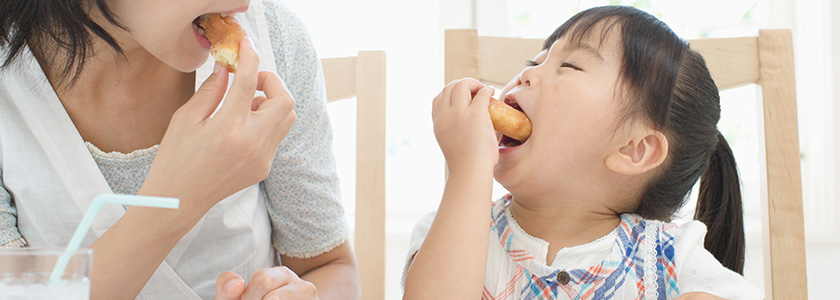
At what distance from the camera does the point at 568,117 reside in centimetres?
103

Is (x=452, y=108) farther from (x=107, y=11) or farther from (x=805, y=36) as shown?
(x=805, y=36)

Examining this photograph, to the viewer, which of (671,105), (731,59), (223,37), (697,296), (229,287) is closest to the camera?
(229,287)

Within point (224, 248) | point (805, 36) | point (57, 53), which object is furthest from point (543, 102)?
point (805, 36)

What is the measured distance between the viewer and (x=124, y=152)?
3.23ft

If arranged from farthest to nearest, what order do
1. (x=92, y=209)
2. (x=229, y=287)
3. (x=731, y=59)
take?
(x=731, y=59) < (x=229, y=287) < (x=92, y=209)

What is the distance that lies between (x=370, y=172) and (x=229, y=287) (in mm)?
524

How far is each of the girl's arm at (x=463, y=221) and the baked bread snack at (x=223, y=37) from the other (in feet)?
1.16

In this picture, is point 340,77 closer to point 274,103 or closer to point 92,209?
point 274,103

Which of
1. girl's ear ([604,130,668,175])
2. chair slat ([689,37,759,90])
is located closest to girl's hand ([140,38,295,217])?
girl's ear ([604,130,668,175])

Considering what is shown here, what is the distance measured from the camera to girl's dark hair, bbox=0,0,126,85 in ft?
2.67

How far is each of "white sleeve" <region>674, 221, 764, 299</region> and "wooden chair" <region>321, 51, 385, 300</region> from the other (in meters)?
0.50

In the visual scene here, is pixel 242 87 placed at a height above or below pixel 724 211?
above

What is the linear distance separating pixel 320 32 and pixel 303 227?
1.24 m

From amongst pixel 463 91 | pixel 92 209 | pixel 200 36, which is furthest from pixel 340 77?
pixel 92 209
